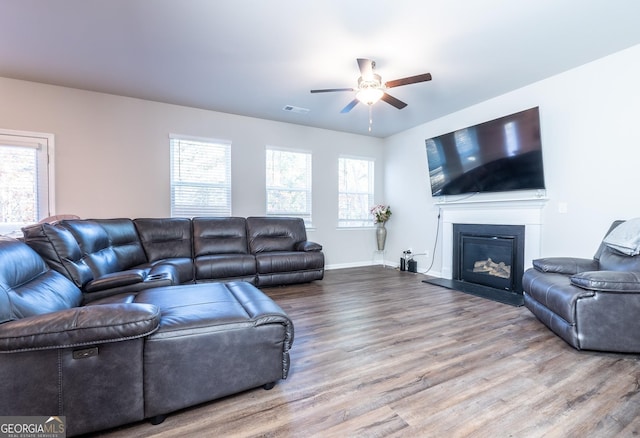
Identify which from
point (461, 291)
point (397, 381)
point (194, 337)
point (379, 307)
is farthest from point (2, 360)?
point (461, 291)

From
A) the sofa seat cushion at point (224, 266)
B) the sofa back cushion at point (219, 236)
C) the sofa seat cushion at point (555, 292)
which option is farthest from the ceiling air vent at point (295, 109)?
the sofa seat cushion at point (555, 292)

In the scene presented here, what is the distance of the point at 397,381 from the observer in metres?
1.83

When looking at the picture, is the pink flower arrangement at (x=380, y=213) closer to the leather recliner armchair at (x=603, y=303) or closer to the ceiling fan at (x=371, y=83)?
the ceiling fan at (x=371, y=83)

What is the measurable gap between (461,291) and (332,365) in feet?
8.89

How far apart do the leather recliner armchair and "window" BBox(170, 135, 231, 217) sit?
175 inches

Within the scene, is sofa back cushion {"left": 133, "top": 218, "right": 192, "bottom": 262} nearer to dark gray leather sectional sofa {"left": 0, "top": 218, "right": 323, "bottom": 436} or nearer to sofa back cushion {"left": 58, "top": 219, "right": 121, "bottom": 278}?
sofa back cushion {"left": 58, "top": 219, "right": 121, "bottom": 278}

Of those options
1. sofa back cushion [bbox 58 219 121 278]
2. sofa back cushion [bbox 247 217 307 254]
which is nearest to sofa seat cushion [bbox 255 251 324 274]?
sofa back cushion [bbox 247 217 307 254]

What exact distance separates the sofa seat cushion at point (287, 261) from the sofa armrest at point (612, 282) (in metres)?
3.08

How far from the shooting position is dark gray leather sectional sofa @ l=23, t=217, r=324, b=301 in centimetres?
217

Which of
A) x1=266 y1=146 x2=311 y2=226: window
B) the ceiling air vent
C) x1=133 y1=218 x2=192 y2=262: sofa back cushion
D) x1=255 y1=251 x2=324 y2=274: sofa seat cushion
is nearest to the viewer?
x1=133 y1=218 x2=192 y2=262: sofa back cushion

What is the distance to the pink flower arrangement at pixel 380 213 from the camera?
235 inches

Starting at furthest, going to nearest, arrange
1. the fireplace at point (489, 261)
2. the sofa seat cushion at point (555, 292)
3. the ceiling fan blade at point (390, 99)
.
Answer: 1. the fireplace at point (489, 261)
2. the ceiling fan blade at point (390, 99)
3. the sofa seat cushion at point (555, 292)

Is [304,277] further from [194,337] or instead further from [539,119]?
[539,119]

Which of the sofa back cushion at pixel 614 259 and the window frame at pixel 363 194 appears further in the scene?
the window frame at pixel 363 194
